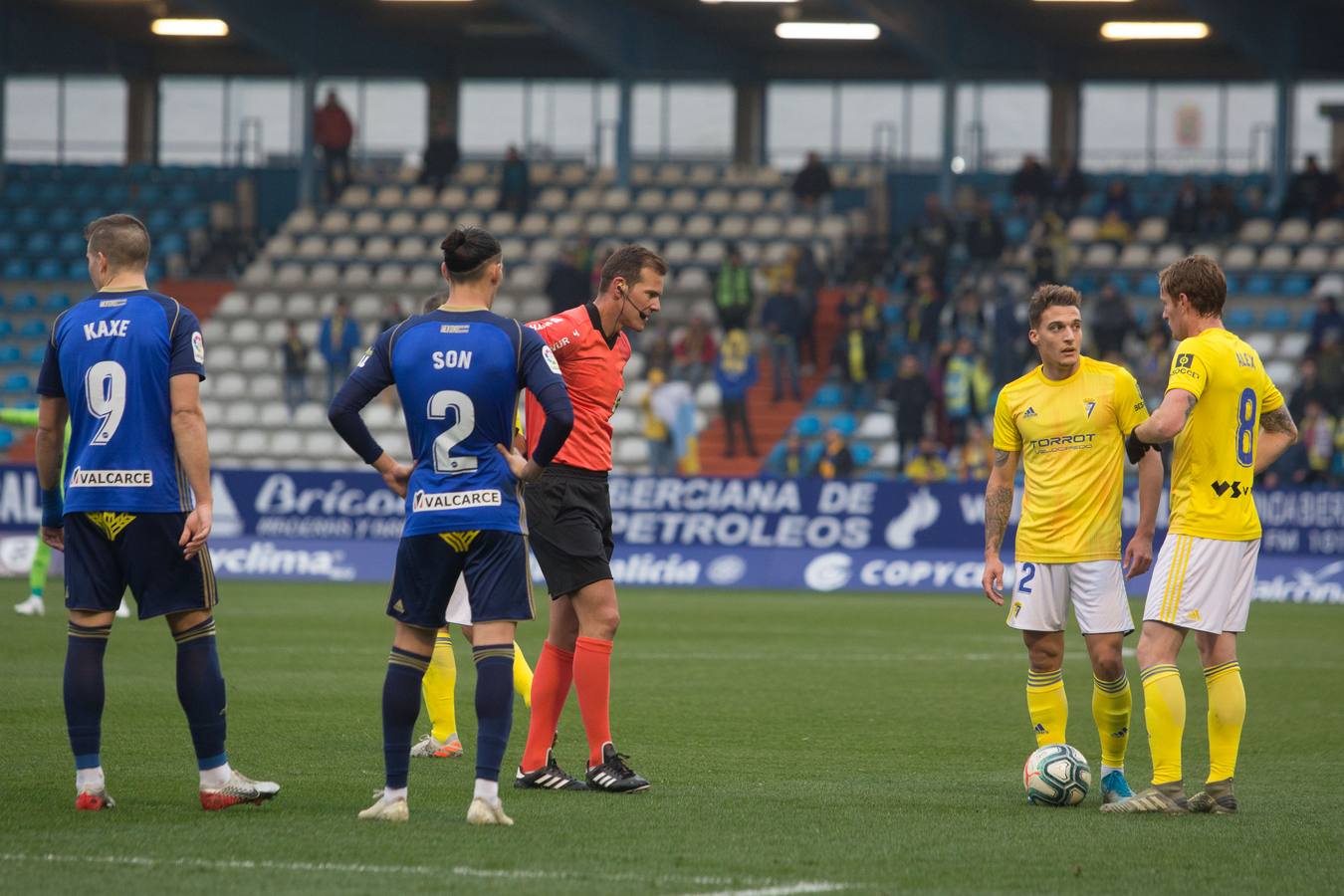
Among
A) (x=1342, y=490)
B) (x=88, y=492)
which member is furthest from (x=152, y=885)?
(x=1342, y=490)

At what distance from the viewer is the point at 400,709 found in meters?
7.02

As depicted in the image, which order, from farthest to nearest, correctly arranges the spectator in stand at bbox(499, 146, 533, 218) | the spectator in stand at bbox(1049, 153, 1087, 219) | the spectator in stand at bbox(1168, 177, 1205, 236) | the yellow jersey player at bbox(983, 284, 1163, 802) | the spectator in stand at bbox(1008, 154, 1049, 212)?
1. the spectator in stand at bbox(499, 146, 533, 218)
2. the spectator in stand at bbox(1049, 153, 1087, 219)
3. the spectator in stand at bbox(1008, 154, 1049, 212)
4. the spectator in stand at bbox(1168, 177, 1205, 236)
5. the yellow jersey player at bbox(983, 284, 1163, 802)

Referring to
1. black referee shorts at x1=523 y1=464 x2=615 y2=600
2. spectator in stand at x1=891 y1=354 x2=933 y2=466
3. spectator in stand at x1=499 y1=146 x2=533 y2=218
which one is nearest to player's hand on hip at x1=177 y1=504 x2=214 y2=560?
black referee shorts at x1=523 y1=464 x2=615 y2=600

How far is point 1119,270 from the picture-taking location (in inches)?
1272

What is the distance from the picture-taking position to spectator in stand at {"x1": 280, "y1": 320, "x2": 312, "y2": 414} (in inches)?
1233

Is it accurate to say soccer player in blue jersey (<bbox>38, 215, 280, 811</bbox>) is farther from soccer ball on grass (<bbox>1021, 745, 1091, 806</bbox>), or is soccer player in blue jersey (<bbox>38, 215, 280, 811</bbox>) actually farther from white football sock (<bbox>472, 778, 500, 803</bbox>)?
soccer ball on grass (<bbox>1021, 745, 1091, 806</bbox>)

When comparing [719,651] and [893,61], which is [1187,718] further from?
[893,61]

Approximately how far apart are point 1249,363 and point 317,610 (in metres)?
12.8

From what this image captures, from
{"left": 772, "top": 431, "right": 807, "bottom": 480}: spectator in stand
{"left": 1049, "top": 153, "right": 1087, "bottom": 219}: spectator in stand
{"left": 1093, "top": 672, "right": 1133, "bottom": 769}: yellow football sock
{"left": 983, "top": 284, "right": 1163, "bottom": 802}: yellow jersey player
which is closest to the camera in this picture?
{"left": 983, "top": 284, "right": 1163, "bottom": 802}: yellow jersey player

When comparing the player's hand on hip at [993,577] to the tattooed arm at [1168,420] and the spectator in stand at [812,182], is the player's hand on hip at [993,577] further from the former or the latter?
the spectator in stand at [812,182]

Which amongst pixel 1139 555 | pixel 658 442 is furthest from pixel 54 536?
pixel 658 442

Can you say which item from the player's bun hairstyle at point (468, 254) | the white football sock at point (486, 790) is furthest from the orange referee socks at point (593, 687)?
the player's bun hairstyle at point (468, 254)

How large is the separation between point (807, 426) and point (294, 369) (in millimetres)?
8360

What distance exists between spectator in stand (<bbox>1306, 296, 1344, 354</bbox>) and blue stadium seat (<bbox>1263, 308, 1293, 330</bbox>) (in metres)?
2.41
